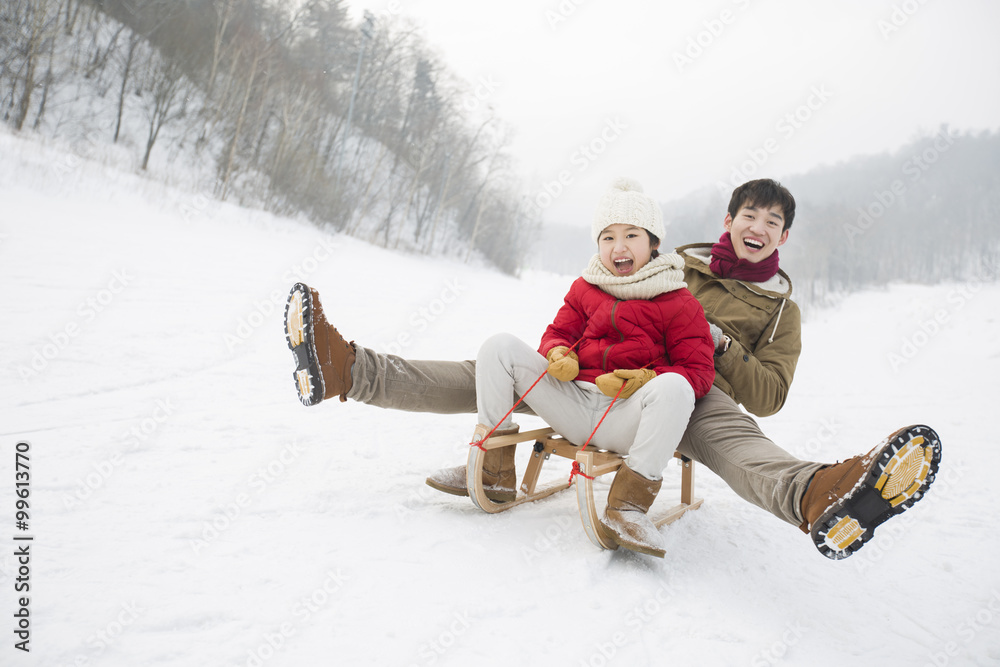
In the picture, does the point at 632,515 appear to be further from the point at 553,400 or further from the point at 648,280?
the point at 648,280

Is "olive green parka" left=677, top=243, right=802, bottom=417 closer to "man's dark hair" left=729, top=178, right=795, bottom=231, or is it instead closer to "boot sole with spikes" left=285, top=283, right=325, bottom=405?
"man's dark hair" left=729, top=178, right=795, bottom=231

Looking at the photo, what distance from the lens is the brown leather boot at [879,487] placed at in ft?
4.09

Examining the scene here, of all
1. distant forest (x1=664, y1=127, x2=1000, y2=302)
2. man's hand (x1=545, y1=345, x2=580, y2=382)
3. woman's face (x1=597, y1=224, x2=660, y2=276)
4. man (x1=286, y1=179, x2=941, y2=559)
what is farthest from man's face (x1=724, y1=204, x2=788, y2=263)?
distant forest (x1=664, y1=127, x2=1000, y2=302)

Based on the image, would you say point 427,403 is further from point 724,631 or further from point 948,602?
point 948,602

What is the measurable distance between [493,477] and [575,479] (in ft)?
1.02

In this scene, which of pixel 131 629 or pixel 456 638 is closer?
pixel 131 629

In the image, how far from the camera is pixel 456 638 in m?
1.22

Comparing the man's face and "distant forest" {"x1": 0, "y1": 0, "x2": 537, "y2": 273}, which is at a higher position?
"distant forest" {"x1": 0, "y1": 0, "x2": 537, "y2": 273}

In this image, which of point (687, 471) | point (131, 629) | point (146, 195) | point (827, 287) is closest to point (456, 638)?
point (131, 629)

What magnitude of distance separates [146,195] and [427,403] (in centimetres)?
961

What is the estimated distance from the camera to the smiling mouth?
206cm

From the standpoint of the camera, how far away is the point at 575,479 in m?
2.01

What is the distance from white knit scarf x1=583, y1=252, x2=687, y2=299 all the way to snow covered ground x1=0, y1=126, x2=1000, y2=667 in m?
0.84

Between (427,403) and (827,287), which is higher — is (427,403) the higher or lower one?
the lower one
